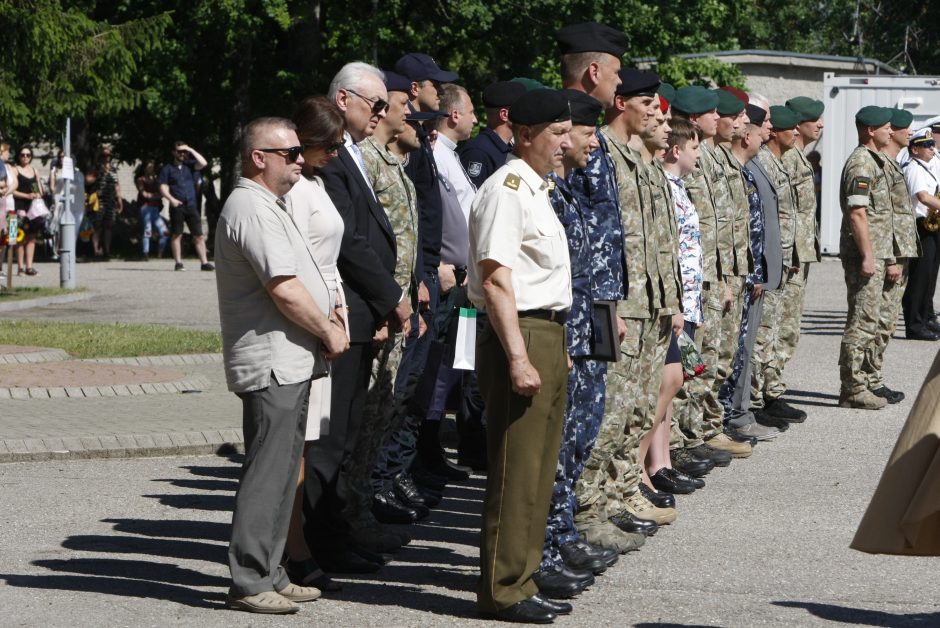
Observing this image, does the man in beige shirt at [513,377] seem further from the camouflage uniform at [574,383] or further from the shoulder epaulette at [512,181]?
→ the camouflage uniform at [574,383]

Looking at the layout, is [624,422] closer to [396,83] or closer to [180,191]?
[396,83]

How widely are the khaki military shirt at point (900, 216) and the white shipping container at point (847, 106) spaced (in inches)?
373

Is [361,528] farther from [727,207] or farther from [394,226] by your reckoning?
[727,207]

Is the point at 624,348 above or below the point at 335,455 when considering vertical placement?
above

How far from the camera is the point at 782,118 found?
1132 cm

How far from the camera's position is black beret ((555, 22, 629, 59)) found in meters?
7.15

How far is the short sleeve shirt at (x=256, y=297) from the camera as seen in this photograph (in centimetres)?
580

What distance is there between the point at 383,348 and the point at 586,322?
3.90 ft

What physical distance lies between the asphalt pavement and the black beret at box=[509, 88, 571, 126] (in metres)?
1.92

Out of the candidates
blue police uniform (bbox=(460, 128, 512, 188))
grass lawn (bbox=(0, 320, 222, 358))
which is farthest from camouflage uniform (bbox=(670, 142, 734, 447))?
grass lawn (bbox=(0, 320, 222, 358))

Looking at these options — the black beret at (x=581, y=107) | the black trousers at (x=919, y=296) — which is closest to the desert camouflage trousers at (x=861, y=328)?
the black trousers at (x=919, y=296)

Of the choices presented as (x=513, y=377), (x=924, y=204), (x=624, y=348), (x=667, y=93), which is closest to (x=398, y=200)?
(x=624, y=348)

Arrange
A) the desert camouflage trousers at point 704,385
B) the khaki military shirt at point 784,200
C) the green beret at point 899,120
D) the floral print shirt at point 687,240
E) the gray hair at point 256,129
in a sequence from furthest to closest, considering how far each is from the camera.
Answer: the green beret at point 899,120
the khaki military shirt at point 784,200
the desert camouflage trousers at point 704,385
the floral print shirt at point 687,240
the gray hair at point 256,129

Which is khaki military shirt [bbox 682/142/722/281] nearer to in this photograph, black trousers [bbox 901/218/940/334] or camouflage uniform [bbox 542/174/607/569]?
camouflage uniform [bbox 542/174/607/569]
